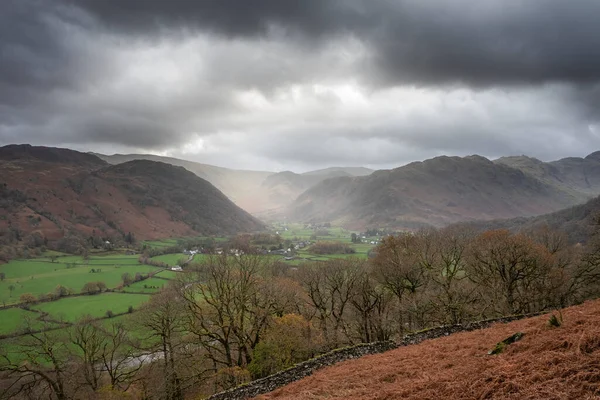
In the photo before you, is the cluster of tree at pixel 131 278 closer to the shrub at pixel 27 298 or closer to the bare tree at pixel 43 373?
the shrub at pixel 27 298

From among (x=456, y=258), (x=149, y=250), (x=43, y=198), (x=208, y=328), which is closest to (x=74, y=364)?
(x=208, y=328)

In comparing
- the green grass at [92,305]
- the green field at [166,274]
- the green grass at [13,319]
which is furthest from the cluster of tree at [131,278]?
the green grass at [13,319]

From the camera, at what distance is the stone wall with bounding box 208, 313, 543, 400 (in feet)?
67.4

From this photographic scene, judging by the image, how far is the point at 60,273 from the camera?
107188 millimetres

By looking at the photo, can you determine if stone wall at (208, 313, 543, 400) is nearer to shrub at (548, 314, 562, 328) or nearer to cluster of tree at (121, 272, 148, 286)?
shrub at (548, 314, 562, 328)

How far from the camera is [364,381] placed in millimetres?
14898

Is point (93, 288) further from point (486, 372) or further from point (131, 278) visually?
point (486, 372)

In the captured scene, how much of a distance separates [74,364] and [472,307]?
4761cm

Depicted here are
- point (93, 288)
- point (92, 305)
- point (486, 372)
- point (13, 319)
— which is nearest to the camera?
point (486, 372)

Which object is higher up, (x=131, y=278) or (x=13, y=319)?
(x=131, y=278)

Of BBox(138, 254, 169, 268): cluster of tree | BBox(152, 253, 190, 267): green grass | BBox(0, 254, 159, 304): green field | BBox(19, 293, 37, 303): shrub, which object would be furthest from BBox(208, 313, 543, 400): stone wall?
BBox(152, 253, 190, 267): green grass

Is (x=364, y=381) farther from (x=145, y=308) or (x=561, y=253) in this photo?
(x=561, y=253)

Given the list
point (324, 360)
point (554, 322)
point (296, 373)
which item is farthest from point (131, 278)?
point (554, 322)

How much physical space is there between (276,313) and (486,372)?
32.2 metres
